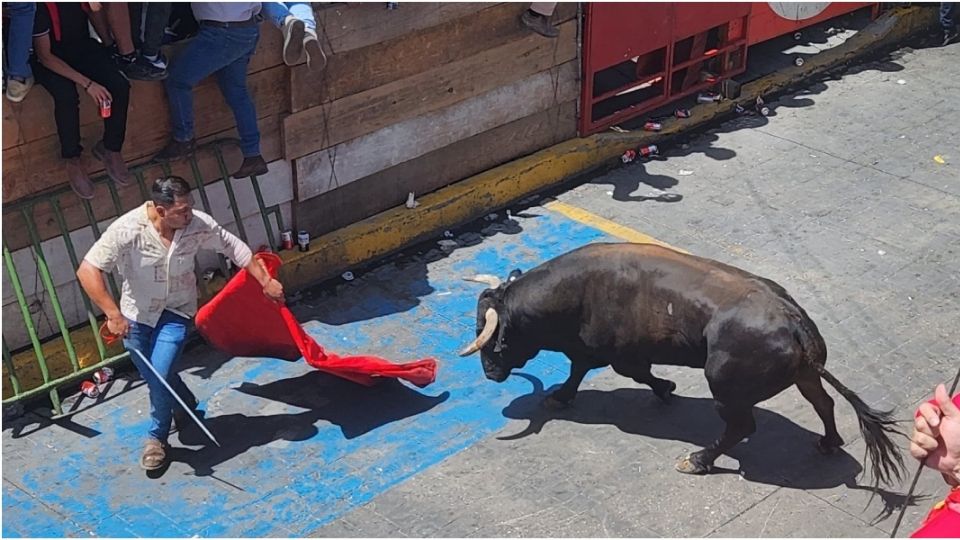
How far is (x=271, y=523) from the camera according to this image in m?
7.48

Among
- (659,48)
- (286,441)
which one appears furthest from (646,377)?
(659,48)

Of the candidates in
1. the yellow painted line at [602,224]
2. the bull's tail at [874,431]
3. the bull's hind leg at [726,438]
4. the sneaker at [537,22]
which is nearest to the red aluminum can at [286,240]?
the yellow painted line at [602,224]

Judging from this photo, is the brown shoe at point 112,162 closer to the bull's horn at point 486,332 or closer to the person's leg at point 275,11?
the person's leg at point 275,11

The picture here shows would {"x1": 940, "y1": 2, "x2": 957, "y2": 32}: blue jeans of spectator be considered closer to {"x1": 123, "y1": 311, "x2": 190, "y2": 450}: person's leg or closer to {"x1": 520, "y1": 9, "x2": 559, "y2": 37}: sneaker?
{"x1": 520, "y1": 9, "x2": 559, "y2": 37}: sneaker

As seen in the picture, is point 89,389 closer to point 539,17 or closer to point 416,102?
point 416,102

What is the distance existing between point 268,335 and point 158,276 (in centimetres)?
94

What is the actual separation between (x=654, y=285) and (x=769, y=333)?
72 centimetres

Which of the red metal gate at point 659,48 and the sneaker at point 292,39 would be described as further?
the red metal gate at point 659,48

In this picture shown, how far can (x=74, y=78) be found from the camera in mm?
8078

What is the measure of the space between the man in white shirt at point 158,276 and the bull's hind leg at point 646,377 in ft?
6.63

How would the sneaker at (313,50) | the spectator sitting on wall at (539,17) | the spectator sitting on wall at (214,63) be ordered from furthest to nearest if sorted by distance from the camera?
the spectator sitting on wall at (539,17)
the sneaker at (313,50)
the spectator sitting on wall at (214,63)

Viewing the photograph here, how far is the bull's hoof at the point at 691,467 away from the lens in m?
7.83

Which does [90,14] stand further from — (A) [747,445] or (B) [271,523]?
(A) [747,445]

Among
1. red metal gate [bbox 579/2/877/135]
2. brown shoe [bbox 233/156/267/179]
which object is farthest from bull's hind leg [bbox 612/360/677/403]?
red metal gate [bbox 579/2/877/135]
